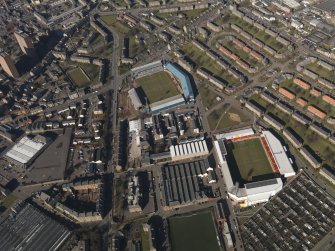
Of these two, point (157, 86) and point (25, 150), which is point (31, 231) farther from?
point (157, 86)

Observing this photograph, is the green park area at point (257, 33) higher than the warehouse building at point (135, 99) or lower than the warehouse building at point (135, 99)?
higher

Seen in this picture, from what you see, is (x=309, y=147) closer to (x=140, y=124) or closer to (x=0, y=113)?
(x=140, y=124)

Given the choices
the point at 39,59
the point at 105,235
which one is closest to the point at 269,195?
the point at 105,235

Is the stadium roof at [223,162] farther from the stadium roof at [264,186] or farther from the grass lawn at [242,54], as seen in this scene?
the grass lawn at [242,54]

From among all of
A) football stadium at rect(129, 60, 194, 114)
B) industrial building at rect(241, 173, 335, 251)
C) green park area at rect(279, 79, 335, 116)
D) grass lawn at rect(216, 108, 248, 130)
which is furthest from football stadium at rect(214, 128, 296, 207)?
football stadium at rect(129, 60, 194, 114)

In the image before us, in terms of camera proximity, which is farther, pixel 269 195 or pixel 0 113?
pixel 0 113

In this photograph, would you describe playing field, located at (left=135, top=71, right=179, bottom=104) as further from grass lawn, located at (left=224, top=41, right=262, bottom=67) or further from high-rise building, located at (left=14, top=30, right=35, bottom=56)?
high-rise building, located at (left=14, top=30, right=35, bottom=56)

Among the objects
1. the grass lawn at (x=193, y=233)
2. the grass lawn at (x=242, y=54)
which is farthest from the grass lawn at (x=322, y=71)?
the grass lawn at (x=193, y=233)
